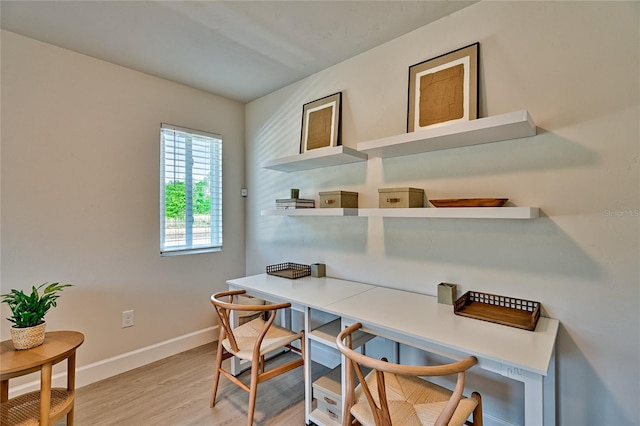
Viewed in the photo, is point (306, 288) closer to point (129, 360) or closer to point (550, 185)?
point (550, 185)

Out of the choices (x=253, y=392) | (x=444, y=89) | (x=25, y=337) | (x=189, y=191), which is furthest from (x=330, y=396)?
(x=189, y=191)

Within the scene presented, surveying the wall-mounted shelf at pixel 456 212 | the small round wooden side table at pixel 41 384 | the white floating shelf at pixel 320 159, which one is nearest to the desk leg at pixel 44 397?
the small round wooden side table at pixel 41 384

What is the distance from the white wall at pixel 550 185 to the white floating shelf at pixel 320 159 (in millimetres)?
Result: 192

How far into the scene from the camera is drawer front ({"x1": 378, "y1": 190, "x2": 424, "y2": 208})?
1759 mm

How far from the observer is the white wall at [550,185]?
1284mm

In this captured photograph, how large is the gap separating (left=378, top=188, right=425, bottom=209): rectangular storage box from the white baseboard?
2199mm

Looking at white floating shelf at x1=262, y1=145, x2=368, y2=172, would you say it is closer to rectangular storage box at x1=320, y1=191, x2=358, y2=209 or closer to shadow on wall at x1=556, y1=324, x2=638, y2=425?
rectangular storage box at x1=320, y1=191, x2=358, y2=209

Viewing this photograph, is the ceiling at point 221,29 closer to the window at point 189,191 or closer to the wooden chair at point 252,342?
the window at point 189,191

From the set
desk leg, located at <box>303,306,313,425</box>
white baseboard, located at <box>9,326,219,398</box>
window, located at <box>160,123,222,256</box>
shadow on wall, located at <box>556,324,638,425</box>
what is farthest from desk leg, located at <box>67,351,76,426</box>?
shadow on wall, located at <box>556,324,638,425</box>

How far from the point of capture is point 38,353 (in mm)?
1480

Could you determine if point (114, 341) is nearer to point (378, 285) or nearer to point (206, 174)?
point (206, 174)

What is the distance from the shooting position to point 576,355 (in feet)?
4.53

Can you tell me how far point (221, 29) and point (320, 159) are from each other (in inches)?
41.4

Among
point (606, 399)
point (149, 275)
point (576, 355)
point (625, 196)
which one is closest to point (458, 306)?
point (576, 355)
